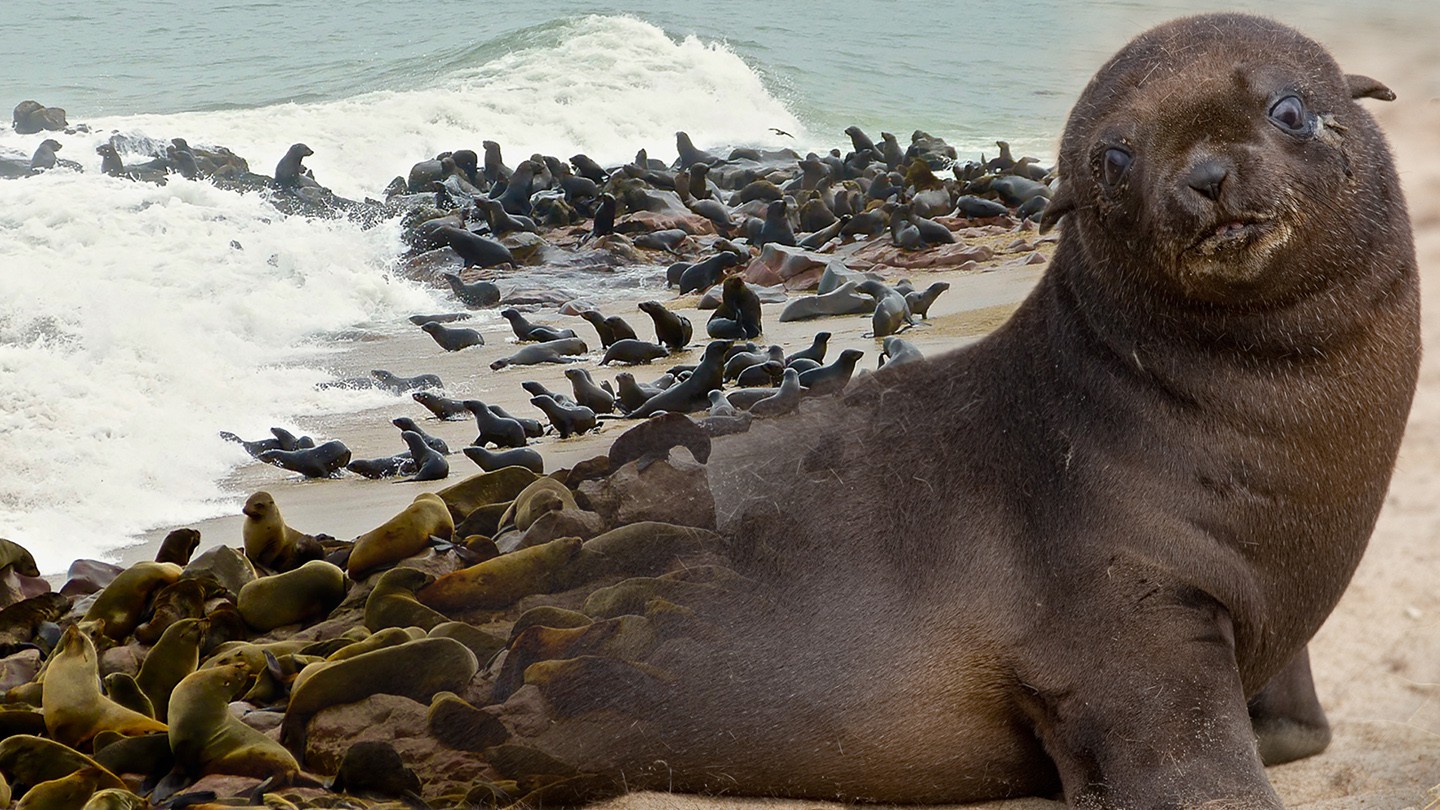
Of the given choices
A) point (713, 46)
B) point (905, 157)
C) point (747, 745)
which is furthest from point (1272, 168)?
point (713, 46)

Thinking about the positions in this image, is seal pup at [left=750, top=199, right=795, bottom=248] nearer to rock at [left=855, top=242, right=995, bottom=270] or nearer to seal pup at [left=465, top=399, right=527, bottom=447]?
rock at [left=855, top=242, right=995, bottom=270]

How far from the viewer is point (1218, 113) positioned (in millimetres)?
3113

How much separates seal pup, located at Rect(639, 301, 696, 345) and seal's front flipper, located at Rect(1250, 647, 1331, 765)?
6.20m

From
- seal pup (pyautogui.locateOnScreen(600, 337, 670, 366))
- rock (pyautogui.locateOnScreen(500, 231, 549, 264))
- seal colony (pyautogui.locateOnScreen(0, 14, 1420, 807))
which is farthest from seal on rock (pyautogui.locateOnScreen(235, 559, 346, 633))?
rock (pyautogui.locateOnScreen(500, 231, 549, 264))

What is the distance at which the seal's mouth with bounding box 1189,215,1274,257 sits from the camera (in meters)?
2.96

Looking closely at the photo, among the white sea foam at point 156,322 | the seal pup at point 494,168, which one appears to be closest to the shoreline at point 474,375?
the white sea foam at point 156,322

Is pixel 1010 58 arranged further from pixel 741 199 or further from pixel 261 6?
pixel 261 6

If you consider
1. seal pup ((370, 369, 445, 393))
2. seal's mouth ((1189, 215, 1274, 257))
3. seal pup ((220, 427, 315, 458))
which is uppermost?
seal's mouth ((1189, 215, 1274, 257))

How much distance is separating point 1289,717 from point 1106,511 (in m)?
0.89

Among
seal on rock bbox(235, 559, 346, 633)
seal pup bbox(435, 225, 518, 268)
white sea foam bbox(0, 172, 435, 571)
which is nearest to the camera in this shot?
seal on rock bbox(235, 559, 346, 633)

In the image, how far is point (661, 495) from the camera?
371 centimetres

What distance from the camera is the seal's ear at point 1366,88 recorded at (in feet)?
11.0

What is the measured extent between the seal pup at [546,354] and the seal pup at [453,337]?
32.8 inches

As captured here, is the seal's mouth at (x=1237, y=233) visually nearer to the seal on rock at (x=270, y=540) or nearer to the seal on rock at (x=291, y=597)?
the seal on rock at (x=291, y=597)
